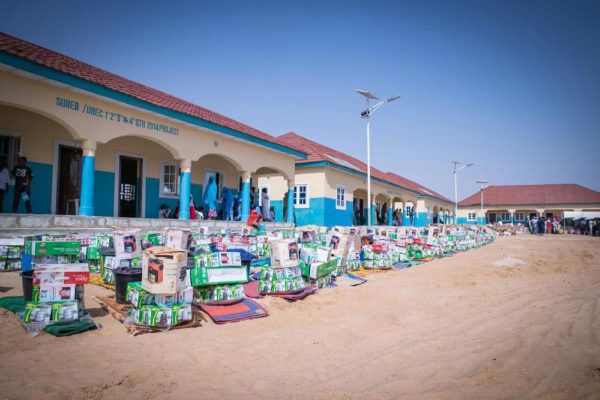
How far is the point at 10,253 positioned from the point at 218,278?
4322 millimetres

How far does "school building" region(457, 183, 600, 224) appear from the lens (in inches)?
1831

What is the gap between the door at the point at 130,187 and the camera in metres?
12.8

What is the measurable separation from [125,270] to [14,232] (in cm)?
386

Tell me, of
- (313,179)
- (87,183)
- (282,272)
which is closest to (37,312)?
(282,272)

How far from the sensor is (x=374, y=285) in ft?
26.2

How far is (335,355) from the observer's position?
4.11 m

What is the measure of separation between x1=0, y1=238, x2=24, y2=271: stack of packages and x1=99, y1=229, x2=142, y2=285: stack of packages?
182 centimetres

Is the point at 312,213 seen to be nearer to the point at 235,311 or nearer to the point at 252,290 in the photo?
the point at 252,290

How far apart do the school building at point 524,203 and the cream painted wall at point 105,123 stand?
1668 inches

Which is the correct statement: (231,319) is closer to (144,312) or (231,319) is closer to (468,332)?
(144,312)

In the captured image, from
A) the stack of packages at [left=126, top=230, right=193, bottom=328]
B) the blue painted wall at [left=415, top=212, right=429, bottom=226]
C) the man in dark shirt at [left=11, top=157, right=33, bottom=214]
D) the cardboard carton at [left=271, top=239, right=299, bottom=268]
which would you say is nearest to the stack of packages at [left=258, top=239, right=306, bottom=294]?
the cardboard carton at [left=271, top=239, right=299, bottom=268]

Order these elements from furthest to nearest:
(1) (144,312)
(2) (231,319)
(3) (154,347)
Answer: (2) (231,319), (1) (144,312), (3) (154,347)

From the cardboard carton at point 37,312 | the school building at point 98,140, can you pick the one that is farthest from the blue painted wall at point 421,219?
the cardboard carton at point 37,312

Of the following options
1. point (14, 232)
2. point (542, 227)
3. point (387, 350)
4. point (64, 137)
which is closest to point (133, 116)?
point (64, 137)
